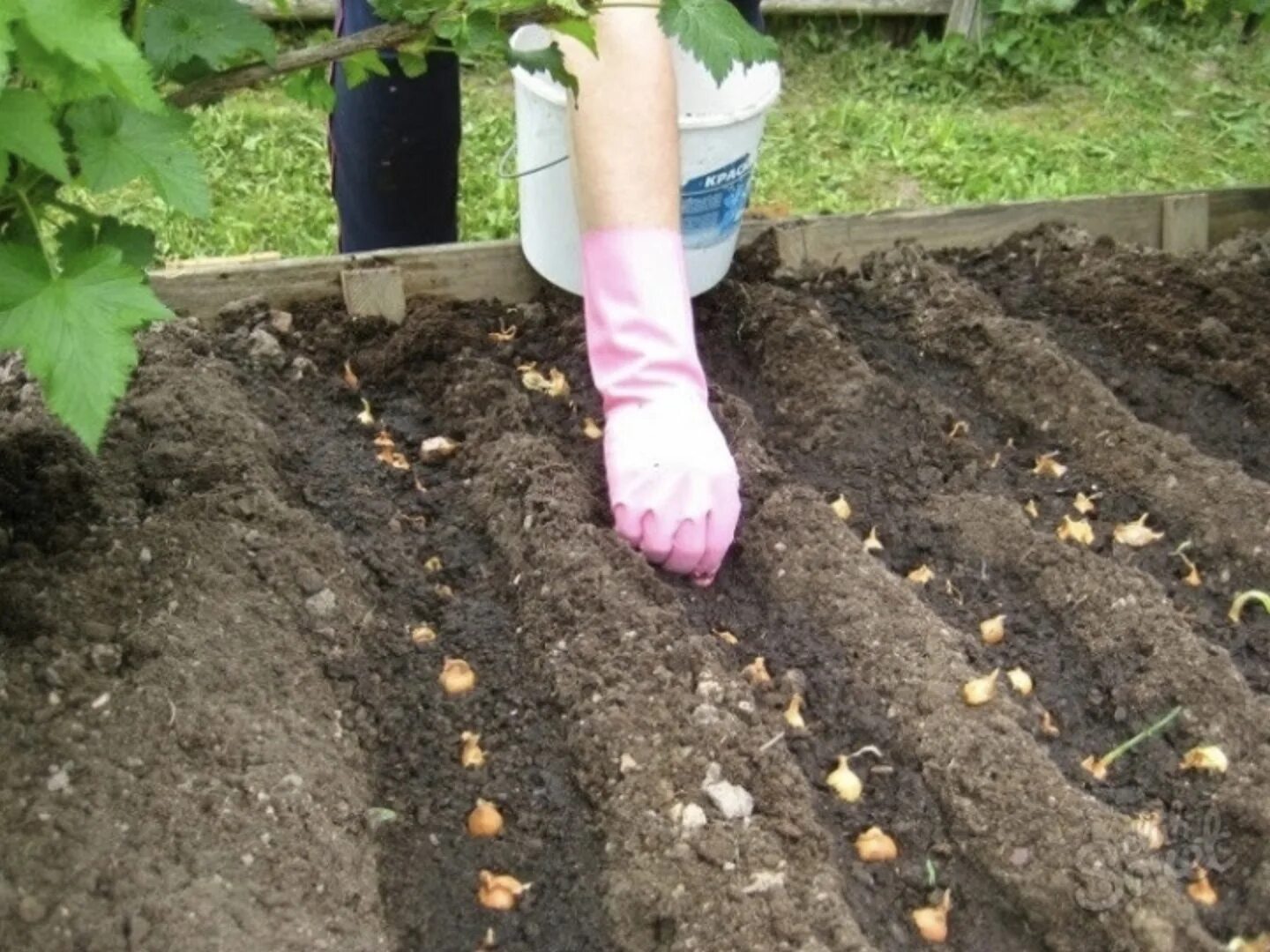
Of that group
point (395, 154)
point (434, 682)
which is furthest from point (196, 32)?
point (395, 154)

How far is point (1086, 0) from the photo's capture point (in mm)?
4312

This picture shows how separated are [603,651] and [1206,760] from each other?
2.26 ft

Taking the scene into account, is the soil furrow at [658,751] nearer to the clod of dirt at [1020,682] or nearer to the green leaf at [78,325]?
the clod of dirt at [1020,682]

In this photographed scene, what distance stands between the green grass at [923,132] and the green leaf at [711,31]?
1.70m

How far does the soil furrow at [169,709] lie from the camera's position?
1.32 metres

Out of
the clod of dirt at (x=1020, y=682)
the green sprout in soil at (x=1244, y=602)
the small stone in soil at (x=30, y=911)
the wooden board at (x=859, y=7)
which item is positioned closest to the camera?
the small stone in soil at (x=30, y=911)

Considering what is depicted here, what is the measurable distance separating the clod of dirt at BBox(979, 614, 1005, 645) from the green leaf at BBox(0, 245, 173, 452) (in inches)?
42.7

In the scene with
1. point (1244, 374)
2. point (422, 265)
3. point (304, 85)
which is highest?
point (304, 85)

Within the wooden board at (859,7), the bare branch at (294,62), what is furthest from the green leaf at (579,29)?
the wooden board at (859,7)

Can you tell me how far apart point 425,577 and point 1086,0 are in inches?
132

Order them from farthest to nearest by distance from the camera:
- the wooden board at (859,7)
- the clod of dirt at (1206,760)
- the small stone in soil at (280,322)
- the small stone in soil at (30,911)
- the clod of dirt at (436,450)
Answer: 1. the wooden board at (859,7)
2. the small stone in soil at (280,322)
3. the clod of dirt at (436,450)
4. the clod of dirt at (1206,760)
5. the small stone in soil at (30,911)

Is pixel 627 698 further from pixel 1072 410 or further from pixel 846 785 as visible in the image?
pixel 1072 410

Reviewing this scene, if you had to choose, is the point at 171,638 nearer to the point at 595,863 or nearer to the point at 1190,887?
the point at 595,863

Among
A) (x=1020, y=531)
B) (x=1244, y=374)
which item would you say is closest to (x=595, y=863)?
(x=1020, y=531)
